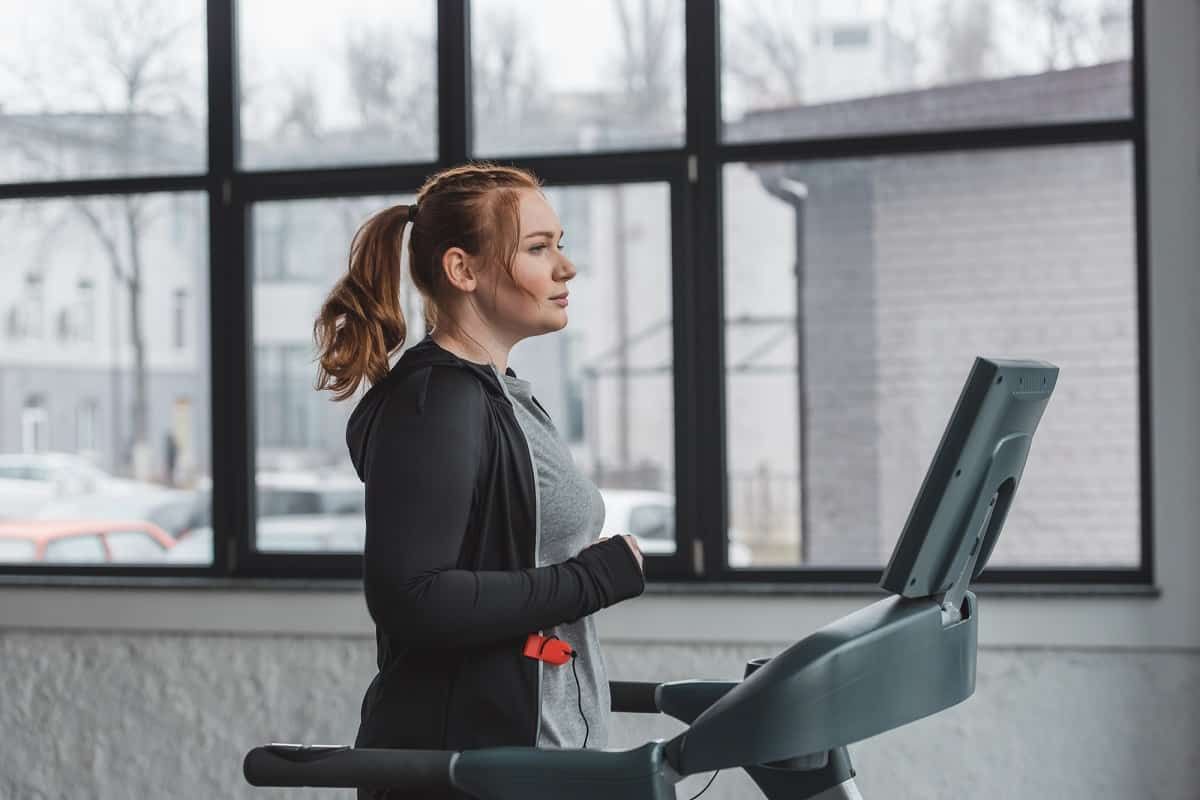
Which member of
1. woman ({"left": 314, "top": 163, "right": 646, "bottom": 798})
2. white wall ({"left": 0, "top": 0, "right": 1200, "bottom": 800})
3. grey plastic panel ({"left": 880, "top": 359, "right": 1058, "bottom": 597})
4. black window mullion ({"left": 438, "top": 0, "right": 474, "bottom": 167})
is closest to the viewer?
grey plastic panel ({"left": 880, "top": 359, "right": 1058, "bottom": 597})

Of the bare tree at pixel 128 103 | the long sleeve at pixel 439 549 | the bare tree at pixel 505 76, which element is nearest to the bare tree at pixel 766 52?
the bare tree at pixel 505 76

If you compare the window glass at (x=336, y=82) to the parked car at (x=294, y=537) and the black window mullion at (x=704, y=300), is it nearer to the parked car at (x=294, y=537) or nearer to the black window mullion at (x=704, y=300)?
the black window mullion at (x=704, y=300)

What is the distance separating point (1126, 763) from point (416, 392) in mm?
2160

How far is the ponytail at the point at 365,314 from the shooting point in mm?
1500

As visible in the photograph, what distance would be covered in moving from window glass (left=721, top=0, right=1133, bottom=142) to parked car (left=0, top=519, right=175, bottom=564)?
1808mm

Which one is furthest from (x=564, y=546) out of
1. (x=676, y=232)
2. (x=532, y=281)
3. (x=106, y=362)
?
(x=106, y=362)

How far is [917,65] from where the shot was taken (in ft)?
10.1

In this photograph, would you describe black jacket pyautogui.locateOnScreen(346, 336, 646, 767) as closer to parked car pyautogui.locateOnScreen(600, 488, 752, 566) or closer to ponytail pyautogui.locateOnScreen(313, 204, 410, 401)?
ponytail pyautogui.locateOnScreen(313, 204, 410, 401)

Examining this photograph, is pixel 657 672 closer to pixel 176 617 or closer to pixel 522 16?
pixel 176 617

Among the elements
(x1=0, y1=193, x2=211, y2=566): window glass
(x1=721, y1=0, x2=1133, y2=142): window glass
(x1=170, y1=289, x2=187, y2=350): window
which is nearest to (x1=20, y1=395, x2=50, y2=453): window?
(x1=0, y1=193, x2=211, y2=566): window glass

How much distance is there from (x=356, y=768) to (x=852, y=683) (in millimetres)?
519

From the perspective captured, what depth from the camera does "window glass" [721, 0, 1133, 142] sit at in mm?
3000

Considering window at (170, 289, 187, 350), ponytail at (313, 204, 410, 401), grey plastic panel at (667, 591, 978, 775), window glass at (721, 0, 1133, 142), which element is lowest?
grey plastic panel at (667, 591, 978, 775)

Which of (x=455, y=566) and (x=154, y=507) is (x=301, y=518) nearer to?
(x=154, y=507)
